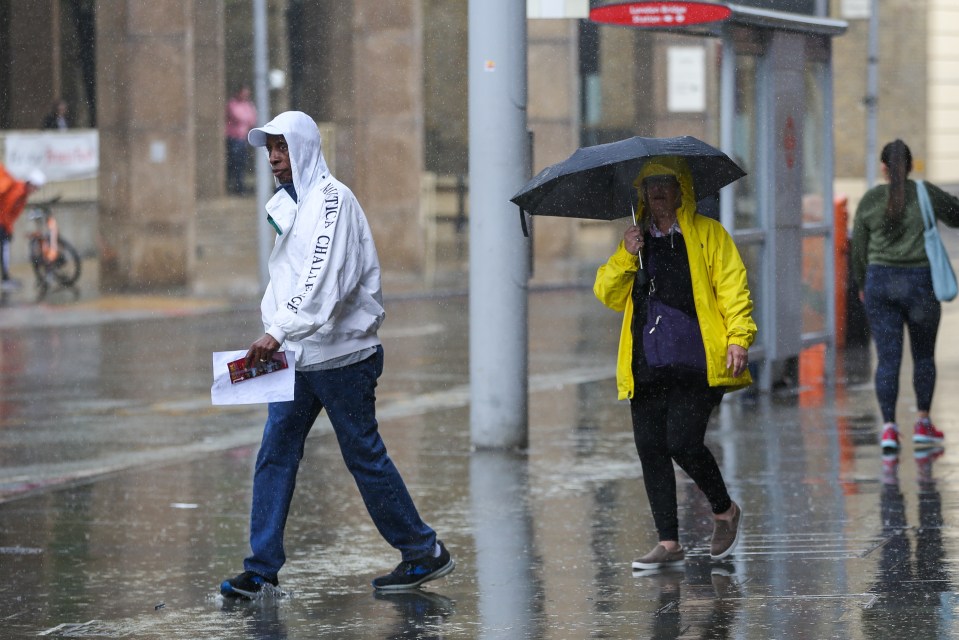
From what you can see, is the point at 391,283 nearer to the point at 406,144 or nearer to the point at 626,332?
the point at 406,144

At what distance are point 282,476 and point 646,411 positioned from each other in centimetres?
140

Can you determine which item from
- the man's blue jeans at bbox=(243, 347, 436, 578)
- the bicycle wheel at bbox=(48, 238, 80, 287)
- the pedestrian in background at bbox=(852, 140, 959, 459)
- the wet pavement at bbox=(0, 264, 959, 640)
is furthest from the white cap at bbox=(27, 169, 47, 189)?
the man's blue jeans at bbox=(243, 347, 436, 578)

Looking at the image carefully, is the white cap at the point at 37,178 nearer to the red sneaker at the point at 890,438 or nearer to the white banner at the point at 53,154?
the white banner at the point at 53,154

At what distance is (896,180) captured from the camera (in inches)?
368

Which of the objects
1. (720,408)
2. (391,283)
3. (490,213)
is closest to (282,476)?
(490,213)

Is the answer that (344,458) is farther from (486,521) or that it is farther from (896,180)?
(896,180)

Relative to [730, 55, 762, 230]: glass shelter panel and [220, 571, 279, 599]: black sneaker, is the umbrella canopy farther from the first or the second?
A: [730, 55, 762, 230]: glass shelter panel

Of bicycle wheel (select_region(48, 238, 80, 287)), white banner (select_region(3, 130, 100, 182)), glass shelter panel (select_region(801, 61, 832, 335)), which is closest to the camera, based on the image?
glass shelter panel (select_region(801, 61, 832, 335))

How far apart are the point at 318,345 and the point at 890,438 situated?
4080 millimetres

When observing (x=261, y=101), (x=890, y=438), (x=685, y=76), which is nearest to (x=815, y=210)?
(x=890, y=438)

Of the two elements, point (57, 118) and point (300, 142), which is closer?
point (300, 142)

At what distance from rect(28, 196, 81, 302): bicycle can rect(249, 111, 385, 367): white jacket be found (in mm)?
16406

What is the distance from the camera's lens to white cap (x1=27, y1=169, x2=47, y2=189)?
24.1m

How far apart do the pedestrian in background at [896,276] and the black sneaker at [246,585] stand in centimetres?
410
